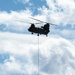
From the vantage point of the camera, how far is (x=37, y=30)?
7013 inches

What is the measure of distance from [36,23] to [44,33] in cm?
737

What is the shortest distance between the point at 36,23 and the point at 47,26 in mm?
12428

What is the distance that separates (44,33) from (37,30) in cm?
428

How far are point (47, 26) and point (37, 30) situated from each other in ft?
35.2

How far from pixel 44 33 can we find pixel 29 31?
8458 mm

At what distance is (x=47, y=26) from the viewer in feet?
614

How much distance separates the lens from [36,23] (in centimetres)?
17625

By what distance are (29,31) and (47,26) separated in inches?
576

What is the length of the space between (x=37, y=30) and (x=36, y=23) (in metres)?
3.90

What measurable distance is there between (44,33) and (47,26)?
8.21m

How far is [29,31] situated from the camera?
176m

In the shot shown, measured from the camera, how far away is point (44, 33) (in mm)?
180125
